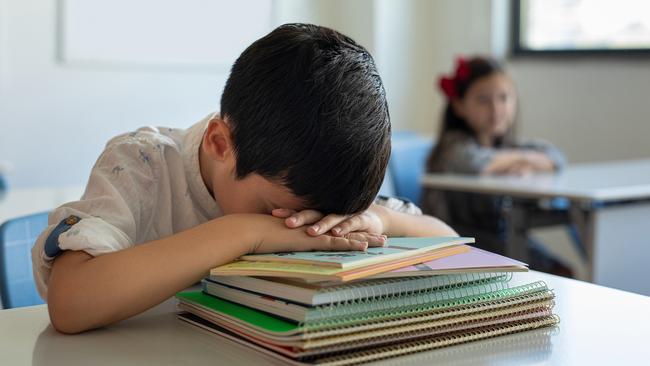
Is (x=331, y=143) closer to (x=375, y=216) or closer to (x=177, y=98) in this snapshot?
(x=375, y=216)

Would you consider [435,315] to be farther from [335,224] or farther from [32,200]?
[32,200]

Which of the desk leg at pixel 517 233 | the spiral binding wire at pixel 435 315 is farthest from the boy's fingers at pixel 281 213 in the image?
the desk leg at pixel 517 233

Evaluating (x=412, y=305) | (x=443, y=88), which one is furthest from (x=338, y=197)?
(x=443, y=88)

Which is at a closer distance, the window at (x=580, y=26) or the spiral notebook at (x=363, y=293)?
the spiral notebook at (x=363, y=293)

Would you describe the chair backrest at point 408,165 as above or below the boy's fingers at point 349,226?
below

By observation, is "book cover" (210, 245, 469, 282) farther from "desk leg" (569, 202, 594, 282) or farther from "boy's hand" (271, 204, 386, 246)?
"desk leg" (569, 202, 594, 282)

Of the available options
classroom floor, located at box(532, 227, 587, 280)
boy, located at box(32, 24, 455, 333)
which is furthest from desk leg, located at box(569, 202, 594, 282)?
classroom floor, located at box(532, 227, 587, 280)

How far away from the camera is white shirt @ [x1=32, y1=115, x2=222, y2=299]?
93 cm

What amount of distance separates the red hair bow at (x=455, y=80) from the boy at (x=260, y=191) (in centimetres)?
265

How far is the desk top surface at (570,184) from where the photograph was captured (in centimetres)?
248

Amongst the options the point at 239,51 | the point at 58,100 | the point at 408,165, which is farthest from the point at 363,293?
the point at 239,51

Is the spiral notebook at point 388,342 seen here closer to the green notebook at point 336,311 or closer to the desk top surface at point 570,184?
the green notebook at point 336,311

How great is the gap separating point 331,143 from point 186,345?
0.25 metres

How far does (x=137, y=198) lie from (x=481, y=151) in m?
2.44
